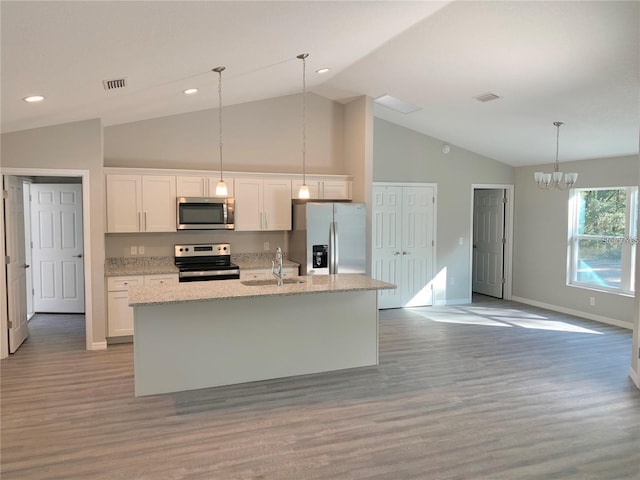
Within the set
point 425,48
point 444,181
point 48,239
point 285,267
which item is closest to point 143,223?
point 285,267

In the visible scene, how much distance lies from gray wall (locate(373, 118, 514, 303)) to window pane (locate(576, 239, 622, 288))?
71.2 inches

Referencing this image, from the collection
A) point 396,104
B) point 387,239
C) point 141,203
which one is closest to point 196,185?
point 141,203

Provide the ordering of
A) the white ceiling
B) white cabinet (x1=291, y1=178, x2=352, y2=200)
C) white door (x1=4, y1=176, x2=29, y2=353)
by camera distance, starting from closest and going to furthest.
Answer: the white ceiling → white door (x1=4, y1=176, x2=29, y2=353) → white cabinet (x1=291, y1=178, x2=352, y2=200)

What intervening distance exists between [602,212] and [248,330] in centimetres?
575

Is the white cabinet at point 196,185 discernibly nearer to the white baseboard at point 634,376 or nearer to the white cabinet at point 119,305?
the white cabinet at point 119,305

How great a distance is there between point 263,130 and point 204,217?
1.63 meters

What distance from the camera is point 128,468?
3.03 metres

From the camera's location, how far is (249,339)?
4.50 metres

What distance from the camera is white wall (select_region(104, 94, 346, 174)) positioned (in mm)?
6285

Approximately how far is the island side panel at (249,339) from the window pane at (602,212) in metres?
4.33

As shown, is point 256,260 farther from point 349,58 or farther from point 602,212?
point 602,212

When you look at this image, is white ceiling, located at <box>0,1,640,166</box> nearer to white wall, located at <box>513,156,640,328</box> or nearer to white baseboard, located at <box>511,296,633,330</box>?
white wall, located at <box>513,156,640,328</box>

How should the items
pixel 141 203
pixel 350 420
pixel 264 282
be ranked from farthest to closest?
pixel 141 203 → pixel 264 282 → pixel 350 420

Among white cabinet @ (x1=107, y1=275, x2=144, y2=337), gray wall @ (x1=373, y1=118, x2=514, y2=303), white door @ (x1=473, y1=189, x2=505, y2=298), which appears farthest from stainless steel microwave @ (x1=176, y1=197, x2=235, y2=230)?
white door @ (x1=473, y1=189, x2=505, y2=298)
